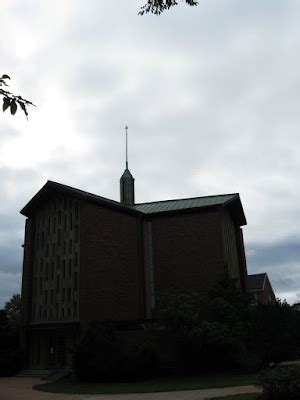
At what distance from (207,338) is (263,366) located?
4.13 meters

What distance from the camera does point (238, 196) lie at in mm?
33281

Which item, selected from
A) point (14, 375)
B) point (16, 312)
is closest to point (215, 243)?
point (14, 375)

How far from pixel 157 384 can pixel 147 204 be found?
1697cm

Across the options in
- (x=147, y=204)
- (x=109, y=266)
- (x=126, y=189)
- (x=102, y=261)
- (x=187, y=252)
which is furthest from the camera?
(x=126, y=189)

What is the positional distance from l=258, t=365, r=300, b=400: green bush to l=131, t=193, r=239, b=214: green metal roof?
17.6 metres

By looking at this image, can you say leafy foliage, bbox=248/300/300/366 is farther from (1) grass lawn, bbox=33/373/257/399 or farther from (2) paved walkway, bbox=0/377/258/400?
(2) paved walkway, bbox=0/377/258/400

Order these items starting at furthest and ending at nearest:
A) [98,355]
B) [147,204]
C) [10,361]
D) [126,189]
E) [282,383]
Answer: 1. [126,189]
2. [147,204]
3. [10,361]
4. [98,355]
5. [282,383]

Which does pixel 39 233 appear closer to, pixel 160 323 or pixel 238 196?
pixel 160 323

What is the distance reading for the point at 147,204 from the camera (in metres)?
35.3

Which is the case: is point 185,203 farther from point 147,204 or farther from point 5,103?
point 5,103

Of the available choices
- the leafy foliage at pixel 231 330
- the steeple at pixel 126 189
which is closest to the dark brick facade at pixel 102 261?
the leafy foliage at pixel 231 330

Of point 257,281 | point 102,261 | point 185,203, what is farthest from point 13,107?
point 257,281

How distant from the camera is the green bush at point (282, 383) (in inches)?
485

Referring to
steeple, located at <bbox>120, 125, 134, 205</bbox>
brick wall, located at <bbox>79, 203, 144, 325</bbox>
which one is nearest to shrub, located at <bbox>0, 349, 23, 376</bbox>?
brick wall, located at <bbox>79, 203, 144, 325</bbox>
